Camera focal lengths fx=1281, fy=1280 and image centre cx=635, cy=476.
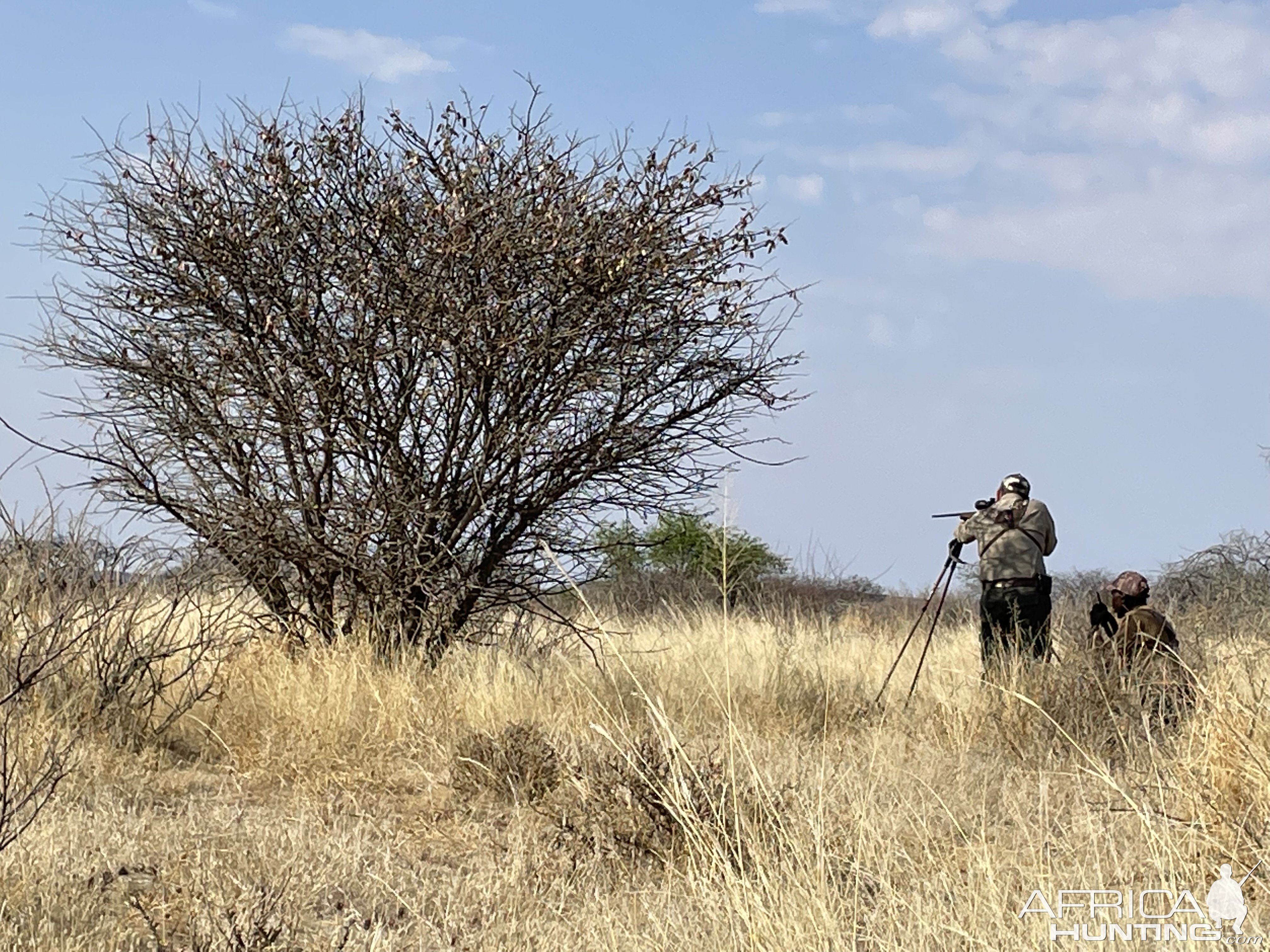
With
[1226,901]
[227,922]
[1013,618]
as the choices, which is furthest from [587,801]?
[1013,618]

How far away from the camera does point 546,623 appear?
383 inches

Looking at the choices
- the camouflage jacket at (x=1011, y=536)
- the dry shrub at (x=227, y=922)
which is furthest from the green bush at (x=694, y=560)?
the dry shrub at (x=227, y=922)

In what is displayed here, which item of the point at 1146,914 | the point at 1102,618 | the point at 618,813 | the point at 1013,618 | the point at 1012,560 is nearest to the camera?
the point at 1146,914

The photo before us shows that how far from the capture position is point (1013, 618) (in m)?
9.77

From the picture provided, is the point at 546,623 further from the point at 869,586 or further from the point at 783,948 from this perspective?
the point at 869,586

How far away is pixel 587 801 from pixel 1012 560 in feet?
18.5

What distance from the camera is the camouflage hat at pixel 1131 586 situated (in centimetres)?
800

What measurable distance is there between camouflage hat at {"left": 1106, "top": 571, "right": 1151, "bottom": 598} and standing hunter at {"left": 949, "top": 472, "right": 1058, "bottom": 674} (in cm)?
171

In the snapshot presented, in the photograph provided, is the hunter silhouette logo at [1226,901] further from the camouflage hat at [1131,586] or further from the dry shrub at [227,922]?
the camouflage hat at [1131,586]

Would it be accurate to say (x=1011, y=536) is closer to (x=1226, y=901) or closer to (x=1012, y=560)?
(x=1012, y=560)

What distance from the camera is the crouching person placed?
23.5ft

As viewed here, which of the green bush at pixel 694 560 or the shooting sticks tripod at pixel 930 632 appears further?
the green bush at pixel 694 560

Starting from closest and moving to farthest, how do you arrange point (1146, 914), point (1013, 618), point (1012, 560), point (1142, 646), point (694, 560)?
point (1146, 914) → point (1142, 646) → point (1013, 618) → point (1012, 560) → point (694, 560)

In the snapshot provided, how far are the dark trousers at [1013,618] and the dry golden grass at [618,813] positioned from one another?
3.81 ft
